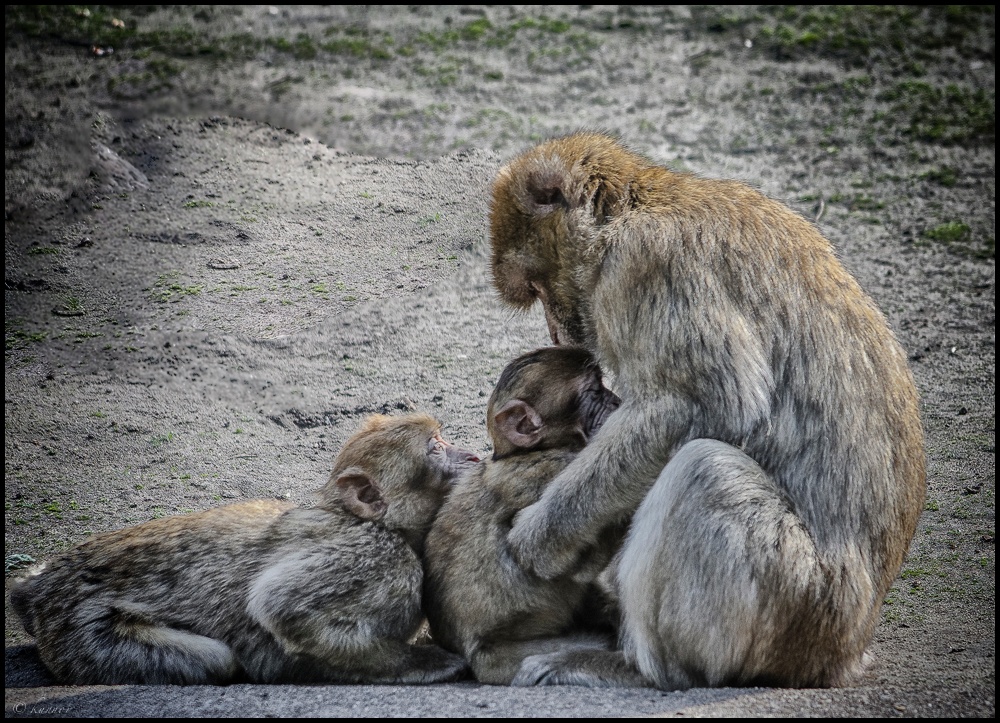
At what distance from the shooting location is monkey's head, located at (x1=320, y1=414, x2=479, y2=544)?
5.15 m

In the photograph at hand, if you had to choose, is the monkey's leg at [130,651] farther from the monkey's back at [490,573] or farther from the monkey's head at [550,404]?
the monkey's head at [550,404]

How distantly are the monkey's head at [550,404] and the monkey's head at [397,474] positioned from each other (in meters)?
0.32

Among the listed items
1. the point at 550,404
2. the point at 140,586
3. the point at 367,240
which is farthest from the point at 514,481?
the point at 367,240

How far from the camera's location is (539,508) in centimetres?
477

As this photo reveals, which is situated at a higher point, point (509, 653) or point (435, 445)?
point (435, 445)

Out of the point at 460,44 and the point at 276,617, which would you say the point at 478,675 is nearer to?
the point at 276,617

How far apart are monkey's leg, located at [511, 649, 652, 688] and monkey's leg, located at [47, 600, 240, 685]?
1328 millimetres

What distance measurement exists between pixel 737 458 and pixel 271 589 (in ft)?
6.67

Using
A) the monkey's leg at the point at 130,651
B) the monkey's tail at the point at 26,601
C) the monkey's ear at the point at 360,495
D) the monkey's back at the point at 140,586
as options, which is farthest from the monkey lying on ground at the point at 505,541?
the monkey's tail at the point at 26,601

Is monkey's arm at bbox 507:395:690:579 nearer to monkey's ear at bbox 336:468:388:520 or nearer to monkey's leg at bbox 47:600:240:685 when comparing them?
monkey's ear at bbox 336:468:388:520

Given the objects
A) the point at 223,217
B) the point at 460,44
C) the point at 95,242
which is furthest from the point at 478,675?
the point at 460,44

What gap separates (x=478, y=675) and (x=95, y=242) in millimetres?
4626

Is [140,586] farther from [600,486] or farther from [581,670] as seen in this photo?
[600,486]

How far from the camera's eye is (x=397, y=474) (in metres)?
5.19
